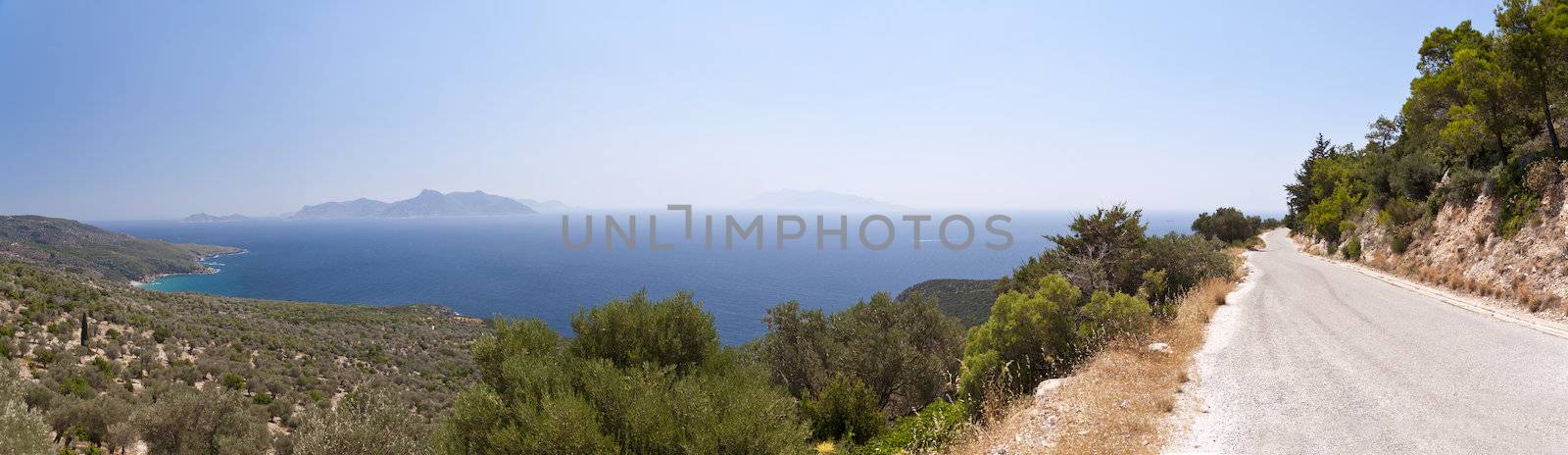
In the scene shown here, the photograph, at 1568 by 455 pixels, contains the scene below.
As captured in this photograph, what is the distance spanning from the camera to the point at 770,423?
23.5 ft

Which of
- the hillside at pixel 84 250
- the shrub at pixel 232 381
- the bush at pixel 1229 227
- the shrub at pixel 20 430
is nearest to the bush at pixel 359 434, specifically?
the shrub at pixel 20 430

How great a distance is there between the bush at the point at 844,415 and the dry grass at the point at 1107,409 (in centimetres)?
539

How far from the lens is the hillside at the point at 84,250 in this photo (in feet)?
349

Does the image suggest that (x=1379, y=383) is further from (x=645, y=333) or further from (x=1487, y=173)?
(x=1487, y=173)

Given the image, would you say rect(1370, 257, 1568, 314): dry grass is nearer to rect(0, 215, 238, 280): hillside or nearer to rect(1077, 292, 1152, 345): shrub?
rect(1077, 292, 1152, 345): shrub

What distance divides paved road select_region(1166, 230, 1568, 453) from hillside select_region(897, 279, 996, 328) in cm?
3639

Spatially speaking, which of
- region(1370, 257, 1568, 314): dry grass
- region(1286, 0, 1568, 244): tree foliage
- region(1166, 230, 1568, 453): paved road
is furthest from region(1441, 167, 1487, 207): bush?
region(1166, 230, 1568, 453): paved road

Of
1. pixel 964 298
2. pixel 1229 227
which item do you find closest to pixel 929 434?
pixel 1229 227

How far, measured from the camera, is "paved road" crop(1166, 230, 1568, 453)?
186 inches

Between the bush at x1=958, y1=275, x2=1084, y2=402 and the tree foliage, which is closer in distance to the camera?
the bush at x1=958, y1=275, x2=1084, y2=402

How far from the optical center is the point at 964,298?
6272cm

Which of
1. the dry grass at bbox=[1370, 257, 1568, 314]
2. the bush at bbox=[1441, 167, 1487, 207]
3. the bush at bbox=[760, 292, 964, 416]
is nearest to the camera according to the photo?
the dry grass at bbox=[1370, 257, 1568, 314]

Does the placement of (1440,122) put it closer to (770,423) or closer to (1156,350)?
(1156,350)

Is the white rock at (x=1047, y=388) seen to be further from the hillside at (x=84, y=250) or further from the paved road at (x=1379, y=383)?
the hillside at (x=84, y=250)
